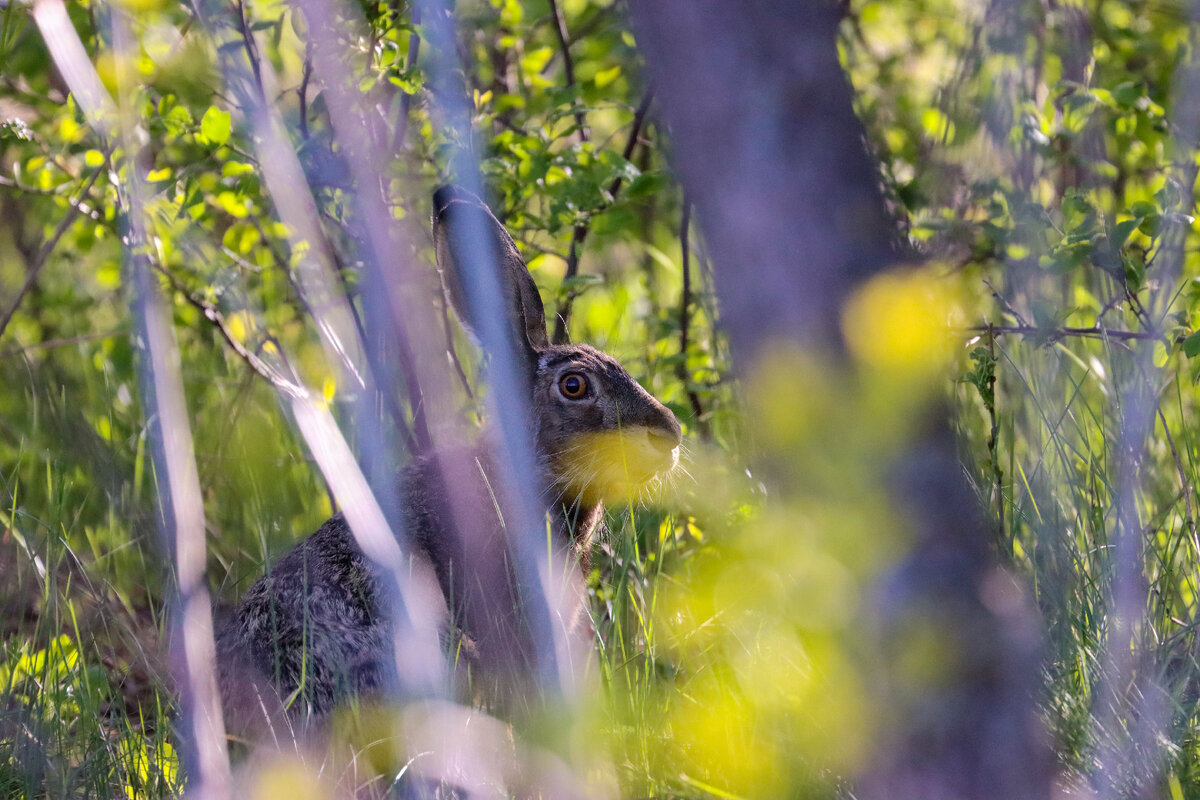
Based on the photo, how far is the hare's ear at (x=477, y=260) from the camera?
13.6 ft

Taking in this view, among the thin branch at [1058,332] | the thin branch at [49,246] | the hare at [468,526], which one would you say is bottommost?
the hare at [468,526]

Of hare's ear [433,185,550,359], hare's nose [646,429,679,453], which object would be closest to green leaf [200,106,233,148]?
hare's ear [433,185,550,359]

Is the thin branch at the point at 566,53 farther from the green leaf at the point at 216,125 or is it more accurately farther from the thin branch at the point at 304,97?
the green leaf at the point at 216,125

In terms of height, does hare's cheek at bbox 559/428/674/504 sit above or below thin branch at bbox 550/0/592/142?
below

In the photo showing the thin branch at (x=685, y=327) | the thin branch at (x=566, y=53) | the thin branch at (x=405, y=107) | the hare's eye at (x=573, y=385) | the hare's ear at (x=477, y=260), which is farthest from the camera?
the thin branch at (x=566, y=53)

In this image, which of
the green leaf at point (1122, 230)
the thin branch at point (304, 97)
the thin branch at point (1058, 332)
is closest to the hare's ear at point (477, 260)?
the thin branch at point (304, 97)

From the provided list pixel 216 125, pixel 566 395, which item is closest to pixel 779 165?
pixel 566 395

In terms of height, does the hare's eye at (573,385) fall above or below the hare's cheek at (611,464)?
above

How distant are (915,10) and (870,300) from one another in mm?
5271

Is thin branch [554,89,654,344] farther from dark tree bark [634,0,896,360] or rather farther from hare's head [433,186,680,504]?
dark tree bark [634,0,896,360]

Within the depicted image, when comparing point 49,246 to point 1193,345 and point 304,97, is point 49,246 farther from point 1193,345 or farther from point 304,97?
point 1193,345

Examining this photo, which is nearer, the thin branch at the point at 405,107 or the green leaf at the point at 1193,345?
the green leaf at the point at 1193,345

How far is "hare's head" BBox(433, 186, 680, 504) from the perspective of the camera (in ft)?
13.7

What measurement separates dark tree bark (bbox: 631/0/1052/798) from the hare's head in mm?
2222
